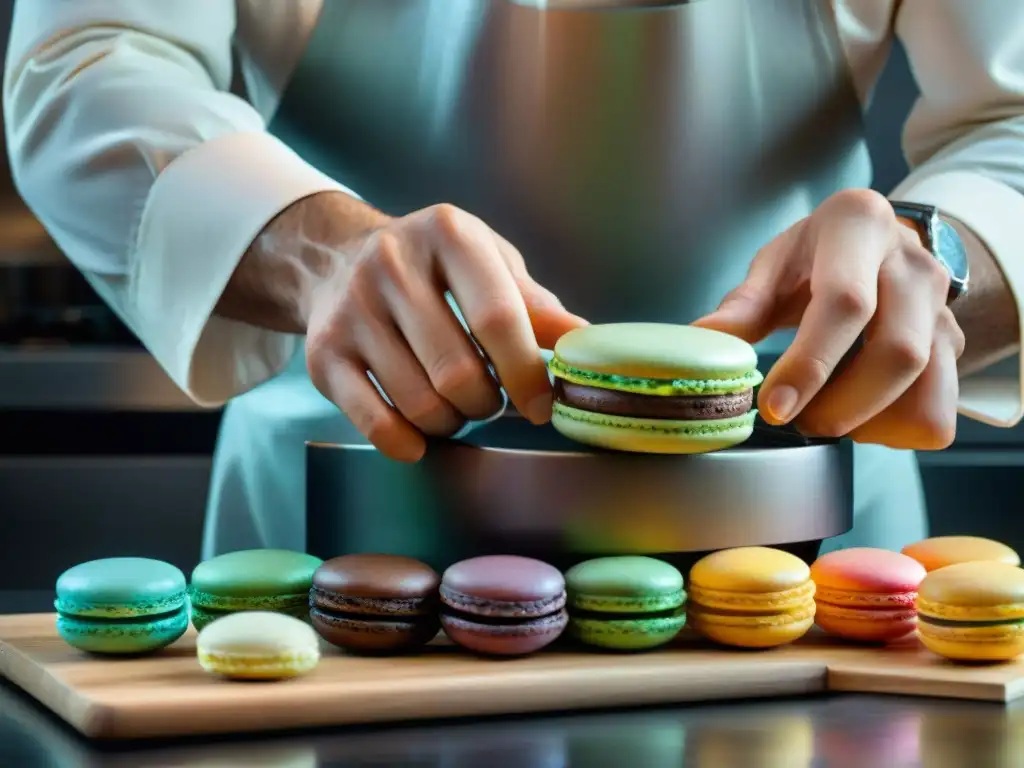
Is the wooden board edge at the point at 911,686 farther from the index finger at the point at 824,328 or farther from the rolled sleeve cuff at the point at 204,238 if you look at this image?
the rolled sleeve cuff at the point at 204,238

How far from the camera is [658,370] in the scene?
2.42ft

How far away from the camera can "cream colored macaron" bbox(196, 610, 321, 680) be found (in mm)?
672

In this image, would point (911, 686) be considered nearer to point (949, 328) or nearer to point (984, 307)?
point (949, 328)

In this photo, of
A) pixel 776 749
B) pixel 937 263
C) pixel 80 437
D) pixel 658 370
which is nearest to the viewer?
pixel 776 749

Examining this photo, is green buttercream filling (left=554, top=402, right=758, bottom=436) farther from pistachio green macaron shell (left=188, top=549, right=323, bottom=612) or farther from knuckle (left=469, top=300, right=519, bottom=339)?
pistachio green macaron shell (left=188, top=549, right=323, bottom=612)

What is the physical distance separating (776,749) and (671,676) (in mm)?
94

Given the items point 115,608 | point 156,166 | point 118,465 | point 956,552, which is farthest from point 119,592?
point 118,465

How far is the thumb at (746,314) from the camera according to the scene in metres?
0.86

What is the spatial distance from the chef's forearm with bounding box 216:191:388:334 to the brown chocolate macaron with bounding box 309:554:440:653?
0.71 feet

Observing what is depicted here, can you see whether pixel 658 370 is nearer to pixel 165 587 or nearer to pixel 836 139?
pixel 165 587

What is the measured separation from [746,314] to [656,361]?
150 millimetres

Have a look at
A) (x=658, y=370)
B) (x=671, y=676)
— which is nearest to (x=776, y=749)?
(x=671, y=676)

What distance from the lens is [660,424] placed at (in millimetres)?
738

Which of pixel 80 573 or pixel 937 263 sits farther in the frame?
pixel 937 263
